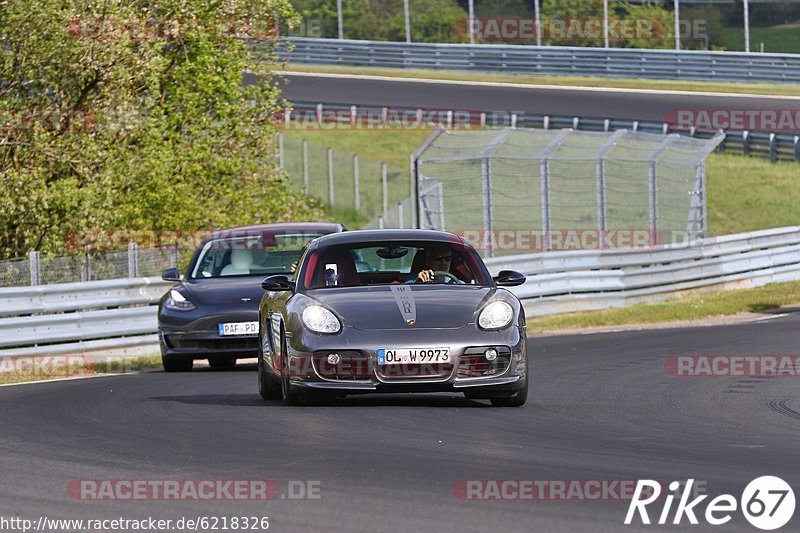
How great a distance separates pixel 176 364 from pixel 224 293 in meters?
1.00

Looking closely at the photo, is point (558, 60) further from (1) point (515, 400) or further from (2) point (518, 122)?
(1) point (515, 400)

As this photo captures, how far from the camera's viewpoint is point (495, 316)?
1077cm

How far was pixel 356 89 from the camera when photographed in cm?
4800

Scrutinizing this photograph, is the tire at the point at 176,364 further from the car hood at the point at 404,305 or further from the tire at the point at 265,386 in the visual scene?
the car hood at the point at 404,305

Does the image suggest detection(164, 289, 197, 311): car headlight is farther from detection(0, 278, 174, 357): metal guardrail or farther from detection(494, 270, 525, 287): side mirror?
detection(494, 270, 525, 287): side mirror

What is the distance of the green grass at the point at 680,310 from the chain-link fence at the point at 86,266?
5420 millimetres

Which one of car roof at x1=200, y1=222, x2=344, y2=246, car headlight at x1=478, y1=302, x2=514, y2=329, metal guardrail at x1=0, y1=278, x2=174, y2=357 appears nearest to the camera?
car headlight at x1=478, y1=302, x2=514, y2=329

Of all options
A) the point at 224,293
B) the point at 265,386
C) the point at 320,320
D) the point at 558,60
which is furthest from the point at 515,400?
the point at 558,60

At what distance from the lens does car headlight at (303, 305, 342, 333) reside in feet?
34.9

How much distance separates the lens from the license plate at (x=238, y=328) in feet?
51.6

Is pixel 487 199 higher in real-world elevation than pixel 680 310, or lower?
higher

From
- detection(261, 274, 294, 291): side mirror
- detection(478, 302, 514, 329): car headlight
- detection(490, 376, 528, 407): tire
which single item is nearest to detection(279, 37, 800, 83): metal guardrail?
detection(261, 274, 294, 291): side mirror

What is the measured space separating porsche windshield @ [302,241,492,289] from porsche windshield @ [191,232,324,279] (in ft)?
16.3

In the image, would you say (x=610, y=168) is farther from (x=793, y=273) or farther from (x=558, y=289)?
(x=558, y=289)
